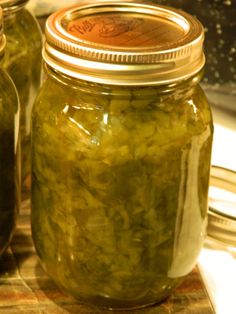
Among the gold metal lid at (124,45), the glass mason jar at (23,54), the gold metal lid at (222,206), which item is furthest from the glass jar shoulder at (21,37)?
the gold metal lid at (222,206)

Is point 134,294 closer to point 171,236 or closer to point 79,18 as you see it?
point 171,236

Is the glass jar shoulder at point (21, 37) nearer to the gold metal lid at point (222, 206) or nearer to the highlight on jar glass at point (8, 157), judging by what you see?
the highlight on jar glass at point (8, 157)

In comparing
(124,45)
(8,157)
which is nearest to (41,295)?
(8,157)

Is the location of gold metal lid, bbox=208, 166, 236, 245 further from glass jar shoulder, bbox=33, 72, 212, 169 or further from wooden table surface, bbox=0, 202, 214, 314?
glass jar shoulder, bbox=33, 72, 212, 169

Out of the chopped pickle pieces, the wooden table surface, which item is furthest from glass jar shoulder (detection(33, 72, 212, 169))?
the wooden table surface

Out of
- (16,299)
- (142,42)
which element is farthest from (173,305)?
(142,42)

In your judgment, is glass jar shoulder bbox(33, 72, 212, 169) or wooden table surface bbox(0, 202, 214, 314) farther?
wooden table surface bbox(0, 202, 214, 314)
